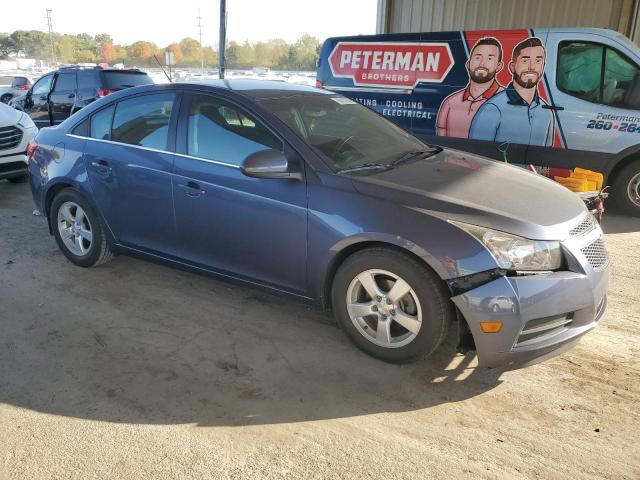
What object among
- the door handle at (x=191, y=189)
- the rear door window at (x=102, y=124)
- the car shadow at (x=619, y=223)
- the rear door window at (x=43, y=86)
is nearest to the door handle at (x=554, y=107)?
the car shadow at (x=619, y=223)

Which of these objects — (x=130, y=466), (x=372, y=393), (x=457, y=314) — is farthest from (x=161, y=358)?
(x=457, y=314)

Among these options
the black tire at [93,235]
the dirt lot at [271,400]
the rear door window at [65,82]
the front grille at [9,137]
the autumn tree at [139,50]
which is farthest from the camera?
the autumn tree at [139,50]

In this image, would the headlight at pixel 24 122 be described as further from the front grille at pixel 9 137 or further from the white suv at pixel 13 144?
the front grille at pixel 9 137

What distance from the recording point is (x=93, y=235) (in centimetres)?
453

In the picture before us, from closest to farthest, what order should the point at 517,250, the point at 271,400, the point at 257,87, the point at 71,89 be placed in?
the point at 517,250, the point at 271,400, the point at 257,87, the point at 71,89

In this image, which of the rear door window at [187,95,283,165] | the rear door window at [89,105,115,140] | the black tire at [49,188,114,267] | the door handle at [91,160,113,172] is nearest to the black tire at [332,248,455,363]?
the rear door window at [187,95,283,165]

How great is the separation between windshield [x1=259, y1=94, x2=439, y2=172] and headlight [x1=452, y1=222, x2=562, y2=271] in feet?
3.18

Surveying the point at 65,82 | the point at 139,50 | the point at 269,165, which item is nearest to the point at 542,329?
the point at 269,165

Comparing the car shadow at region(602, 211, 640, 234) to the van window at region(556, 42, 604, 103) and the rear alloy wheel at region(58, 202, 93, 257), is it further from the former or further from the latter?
the rear alloy wheel at region(58, 202, 93, 257)

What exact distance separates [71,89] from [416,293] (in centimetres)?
1069

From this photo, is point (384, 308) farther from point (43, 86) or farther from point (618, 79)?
point (43, 86)

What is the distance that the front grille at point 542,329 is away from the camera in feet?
9.12

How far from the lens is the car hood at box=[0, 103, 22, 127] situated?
7.46 meters

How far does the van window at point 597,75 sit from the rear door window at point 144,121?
5.03 metres
